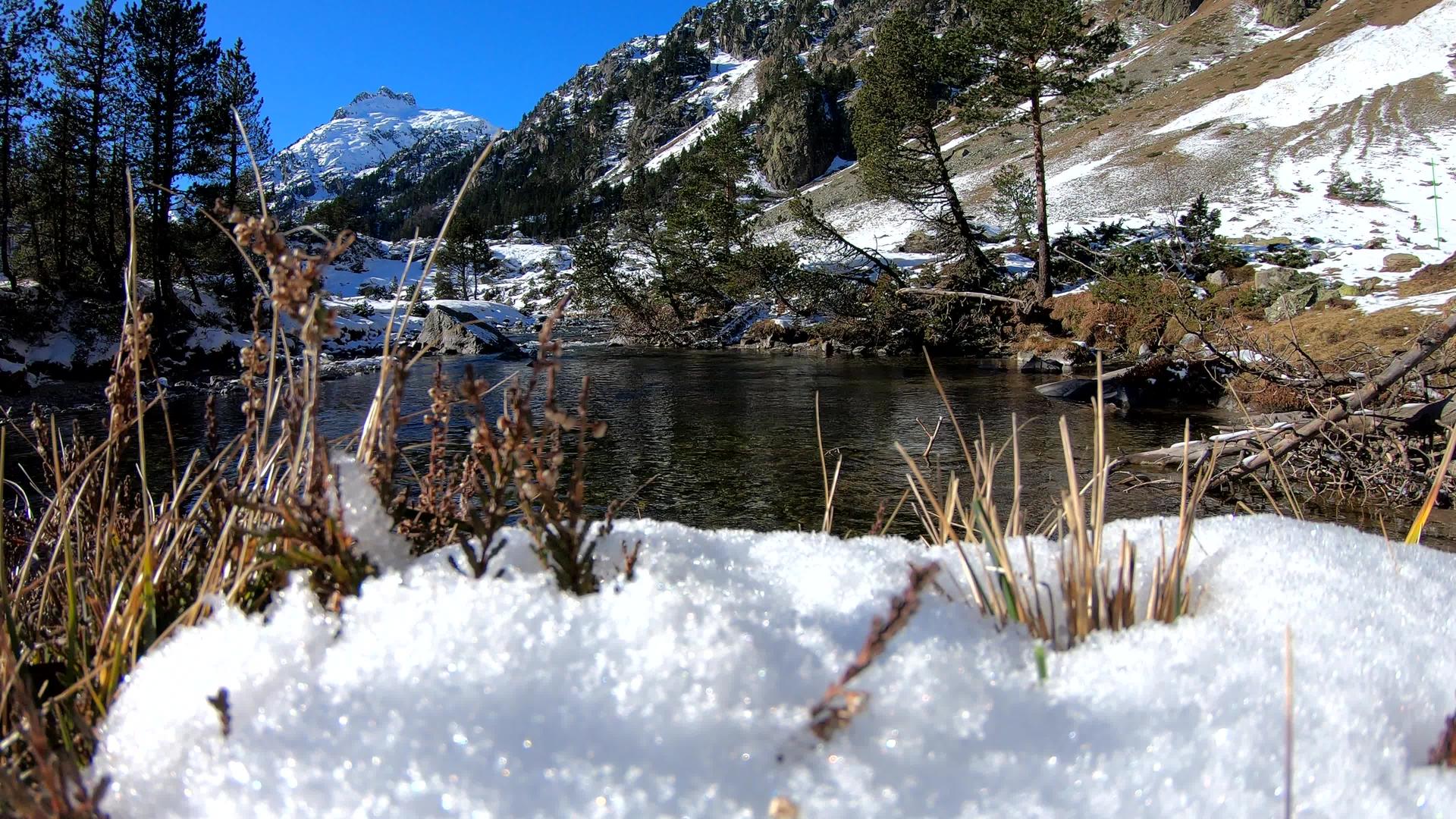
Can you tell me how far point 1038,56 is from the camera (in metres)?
19.1

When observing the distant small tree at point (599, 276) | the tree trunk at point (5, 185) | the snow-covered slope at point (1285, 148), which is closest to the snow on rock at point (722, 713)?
the snow-covered slope at point (1285, 148)

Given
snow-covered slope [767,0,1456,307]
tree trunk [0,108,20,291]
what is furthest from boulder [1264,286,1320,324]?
tree trunk [0,108,20,291]

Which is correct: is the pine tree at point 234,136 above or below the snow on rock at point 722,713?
above

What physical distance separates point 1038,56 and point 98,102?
23.8m

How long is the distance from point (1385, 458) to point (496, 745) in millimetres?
4893

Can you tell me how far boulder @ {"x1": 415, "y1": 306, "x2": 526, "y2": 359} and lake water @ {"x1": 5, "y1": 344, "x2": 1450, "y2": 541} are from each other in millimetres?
6358

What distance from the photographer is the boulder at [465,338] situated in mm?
21663

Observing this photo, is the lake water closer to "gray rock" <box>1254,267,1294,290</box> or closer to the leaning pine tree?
"gray rock" <box>1254,267,1294,290</box>

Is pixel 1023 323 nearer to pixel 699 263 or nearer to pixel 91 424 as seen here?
pixel 699 263

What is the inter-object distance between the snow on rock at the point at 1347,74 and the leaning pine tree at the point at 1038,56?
23716 millimetres

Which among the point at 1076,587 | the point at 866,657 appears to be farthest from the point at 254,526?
the point at 1076,587

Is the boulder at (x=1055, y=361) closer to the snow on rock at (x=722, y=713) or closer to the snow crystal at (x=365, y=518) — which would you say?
the snow on rock at (x=722, y=713)

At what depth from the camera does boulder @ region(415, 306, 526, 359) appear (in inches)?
853

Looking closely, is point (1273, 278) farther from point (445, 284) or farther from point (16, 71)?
point (445, 284)
